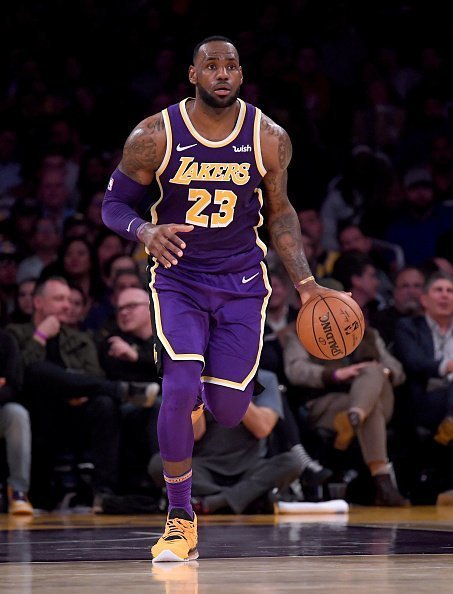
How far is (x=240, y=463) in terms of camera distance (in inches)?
331

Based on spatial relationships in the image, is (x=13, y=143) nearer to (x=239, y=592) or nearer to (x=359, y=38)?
(x=359, y=38)

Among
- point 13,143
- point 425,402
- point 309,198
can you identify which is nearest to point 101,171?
point 13,143

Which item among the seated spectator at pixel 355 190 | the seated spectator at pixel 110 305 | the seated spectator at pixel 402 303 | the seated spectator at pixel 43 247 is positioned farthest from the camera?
the seated spectator at pixel 355 190

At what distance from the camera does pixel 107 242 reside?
1041 cm

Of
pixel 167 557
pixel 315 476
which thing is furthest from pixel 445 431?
pixel 167 557

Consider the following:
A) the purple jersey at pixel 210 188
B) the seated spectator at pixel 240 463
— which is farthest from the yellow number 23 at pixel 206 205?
the seated spectator at pixel 240 463

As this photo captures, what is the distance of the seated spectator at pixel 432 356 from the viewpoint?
917 centimetres

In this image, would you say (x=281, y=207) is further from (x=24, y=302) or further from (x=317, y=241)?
(x=317, y=241)

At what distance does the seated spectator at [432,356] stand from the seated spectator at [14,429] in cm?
272

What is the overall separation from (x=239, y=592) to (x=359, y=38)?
10.5m

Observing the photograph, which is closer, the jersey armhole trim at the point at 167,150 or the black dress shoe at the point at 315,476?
the jersey armhole trim at the point at 167,150

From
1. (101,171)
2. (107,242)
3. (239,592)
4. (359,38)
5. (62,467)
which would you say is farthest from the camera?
(359,38)

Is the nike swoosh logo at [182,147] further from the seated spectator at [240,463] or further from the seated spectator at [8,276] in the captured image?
the seated spectator at [8,276]

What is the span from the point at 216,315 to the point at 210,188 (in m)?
0.52
